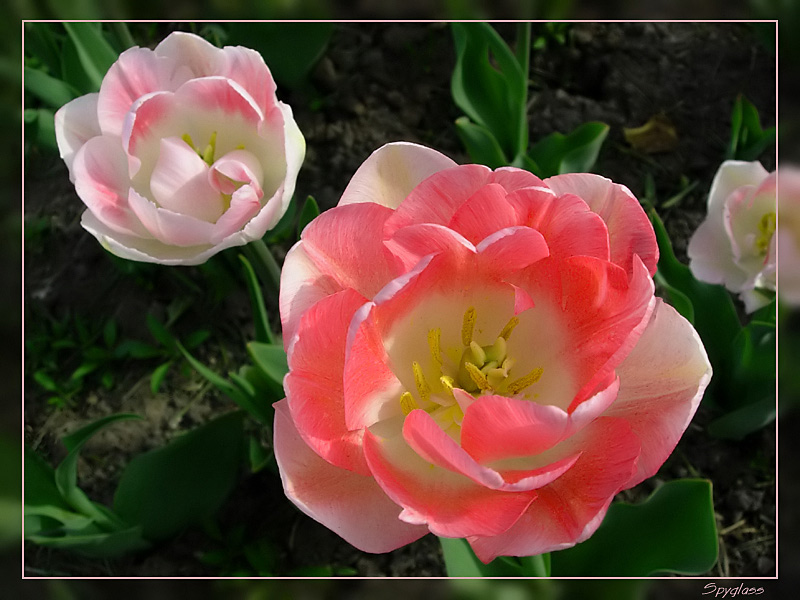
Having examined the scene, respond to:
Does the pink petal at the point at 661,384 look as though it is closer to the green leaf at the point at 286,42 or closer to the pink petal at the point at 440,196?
the pink petal at the point at 440,196

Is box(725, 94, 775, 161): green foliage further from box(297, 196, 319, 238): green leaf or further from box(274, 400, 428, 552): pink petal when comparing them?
box(274, 400, 428, 552): pink petal

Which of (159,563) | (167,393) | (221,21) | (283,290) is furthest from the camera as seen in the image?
(167,393)

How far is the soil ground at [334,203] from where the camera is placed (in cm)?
77

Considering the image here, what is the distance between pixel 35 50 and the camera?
0.74 m

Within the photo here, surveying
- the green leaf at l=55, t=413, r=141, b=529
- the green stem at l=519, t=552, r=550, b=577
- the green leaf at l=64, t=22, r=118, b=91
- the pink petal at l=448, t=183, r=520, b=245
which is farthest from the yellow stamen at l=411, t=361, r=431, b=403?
the green leaf at l=64, t=22, r=118, b=91

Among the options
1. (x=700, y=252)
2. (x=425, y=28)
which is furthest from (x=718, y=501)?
(x=425, y=28)

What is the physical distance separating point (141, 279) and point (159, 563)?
40 cm

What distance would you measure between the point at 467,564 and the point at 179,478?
1.18ft

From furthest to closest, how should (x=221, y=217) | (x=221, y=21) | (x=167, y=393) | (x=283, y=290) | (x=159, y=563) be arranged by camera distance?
(x=167, y=393) < (x=159, y=563) < (x=221, y=21) < (x=221, y=217) < (x=283, y=290)

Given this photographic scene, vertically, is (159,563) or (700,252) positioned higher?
(700,252)

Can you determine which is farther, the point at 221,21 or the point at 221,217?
the point at 221,21

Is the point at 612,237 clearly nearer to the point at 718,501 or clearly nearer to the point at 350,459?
the point at 350,459

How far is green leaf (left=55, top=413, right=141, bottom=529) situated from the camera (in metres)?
0.64

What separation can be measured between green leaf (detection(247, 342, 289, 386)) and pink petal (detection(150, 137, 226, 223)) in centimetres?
18
